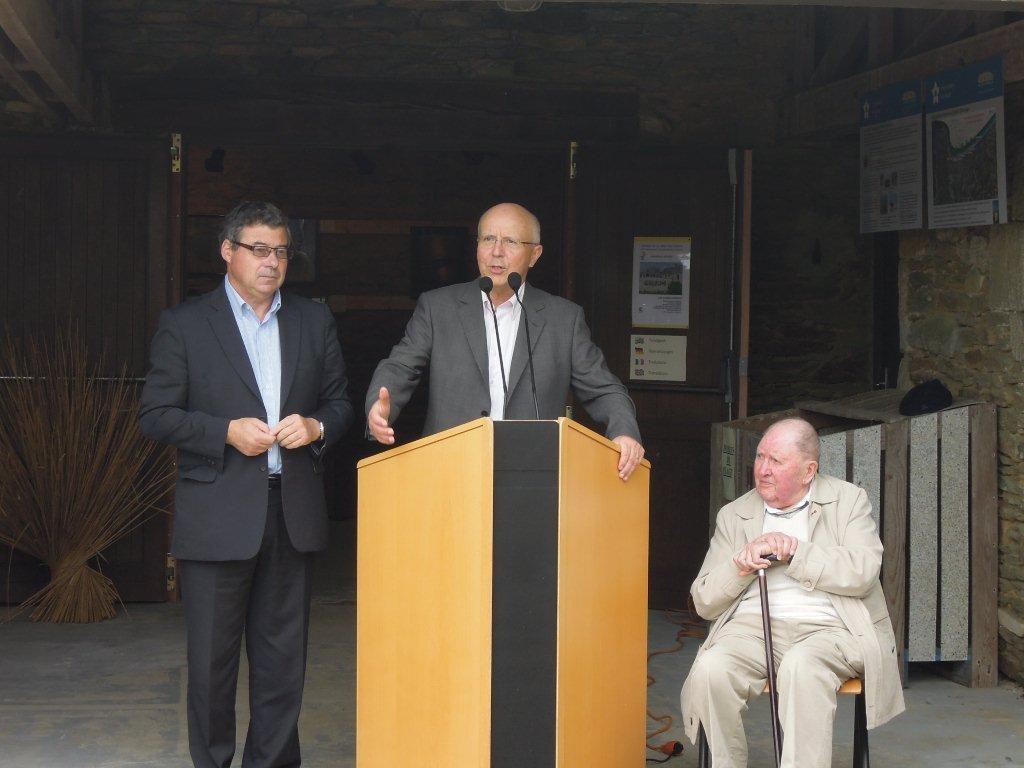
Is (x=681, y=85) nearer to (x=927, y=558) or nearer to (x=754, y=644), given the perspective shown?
(x=927, y=558)

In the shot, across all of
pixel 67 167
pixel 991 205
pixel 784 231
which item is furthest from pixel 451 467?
pixel 784 231

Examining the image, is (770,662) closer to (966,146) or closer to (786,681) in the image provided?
(786,681)

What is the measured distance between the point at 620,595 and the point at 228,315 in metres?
1.31

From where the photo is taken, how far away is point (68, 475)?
575cm

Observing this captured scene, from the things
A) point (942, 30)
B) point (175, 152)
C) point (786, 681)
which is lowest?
point (786, 681)

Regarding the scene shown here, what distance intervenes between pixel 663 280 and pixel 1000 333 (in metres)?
1.73

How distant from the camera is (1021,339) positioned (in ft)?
15.9

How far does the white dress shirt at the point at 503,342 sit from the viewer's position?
11.5 ft

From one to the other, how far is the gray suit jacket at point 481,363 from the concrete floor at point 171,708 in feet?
4.21

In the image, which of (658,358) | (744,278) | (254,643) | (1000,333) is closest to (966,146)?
(1000,333)

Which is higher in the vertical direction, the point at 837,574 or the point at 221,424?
the point at 221,424

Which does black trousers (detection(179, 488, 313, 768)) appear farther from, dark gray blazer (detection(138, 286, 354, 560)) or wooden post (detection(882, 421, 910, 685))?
wooden post (detection(882, 421, 910, 685))

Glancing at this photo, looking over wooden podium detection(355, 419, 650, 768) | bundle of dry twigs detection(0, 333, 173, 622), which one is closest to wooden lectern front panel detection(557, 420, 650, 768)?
wooden podium detection(355, 419, 650, 768)

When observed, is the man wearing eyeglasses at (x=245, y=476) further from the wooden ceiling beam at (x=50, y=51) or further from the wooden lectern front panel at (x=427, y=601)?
the wooden ceiling beam at (x=50, y=51)
